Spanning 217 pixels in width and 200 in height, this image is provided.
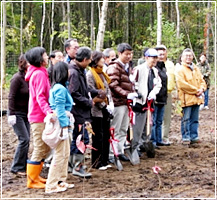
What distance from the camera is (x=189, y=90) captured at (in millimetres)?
7023

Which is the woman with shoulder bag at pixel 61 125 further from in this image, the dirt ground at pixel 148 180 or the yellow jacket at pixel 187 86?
the yellow jacket at pixel 187 86

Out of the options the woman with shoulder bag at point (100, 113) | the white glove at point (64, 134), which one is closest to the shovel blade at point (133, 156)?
the woman with shoulder bag at point (100, 113)

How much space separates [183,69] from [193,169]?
216cm

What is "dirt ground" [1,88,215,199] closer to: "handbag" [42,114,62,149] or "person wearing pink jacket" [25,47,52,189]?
"person wearing pink jacket" [25,47,52,189]

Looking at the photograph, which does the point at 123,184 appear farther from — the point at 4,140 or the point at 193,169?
the point at 4,140

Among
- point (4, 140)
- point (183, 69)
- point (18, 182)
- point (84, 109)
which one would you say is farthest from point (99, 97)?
point (4, 140)

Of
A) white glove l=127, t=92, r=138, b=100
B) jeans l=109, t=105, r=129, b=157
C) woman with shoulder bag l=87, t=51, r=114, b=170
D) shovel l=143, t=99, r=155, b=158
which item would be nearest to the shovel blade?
jeans l=109, t=105, r=129, b=157

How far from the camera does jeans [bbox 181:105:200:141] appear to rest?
719 centimetres

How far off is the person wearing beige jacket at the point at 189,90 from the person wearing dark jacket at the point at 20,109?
3.02 metres

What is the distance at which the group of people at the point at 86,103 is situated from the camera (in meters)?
4.43

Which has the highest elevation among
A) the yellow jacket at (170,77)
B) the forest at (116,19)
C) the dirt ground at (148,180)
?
the forest at (116,19)

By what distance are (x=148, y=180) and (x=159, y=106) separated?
2252 mm

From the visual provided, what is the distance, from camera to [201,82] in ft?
23.9


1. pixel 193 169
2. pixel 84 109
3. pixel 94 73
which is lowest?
pixel 193 169
